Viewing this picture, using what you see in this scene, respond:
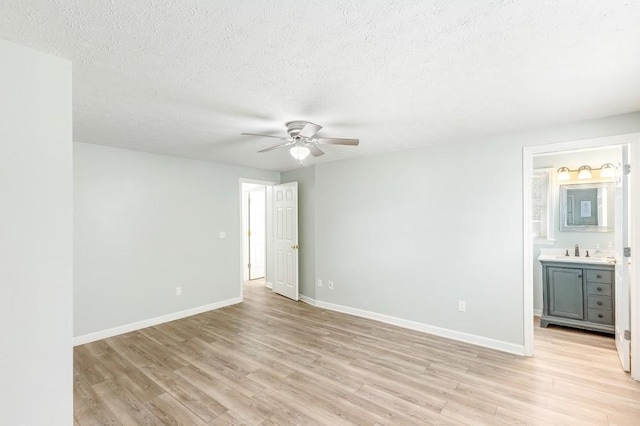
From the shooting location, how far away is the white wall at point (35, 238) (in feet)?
4.87

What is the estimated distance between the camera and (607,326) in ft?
11.5

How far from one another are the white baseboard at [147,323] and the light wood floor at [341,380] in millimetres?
125

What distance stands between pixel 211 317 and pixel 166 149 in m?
2.43

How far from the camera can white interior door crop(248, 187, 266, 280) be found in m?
7.12

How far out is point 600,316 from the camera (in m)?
3.56

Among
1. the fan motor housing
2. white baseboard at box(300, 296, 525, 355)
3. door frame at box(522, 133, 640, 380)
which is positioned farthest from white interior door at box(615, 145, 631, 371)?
the fan motor housing

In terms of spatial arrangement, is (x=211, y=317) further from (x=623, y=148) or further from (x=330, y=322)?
(x=623, y=148)

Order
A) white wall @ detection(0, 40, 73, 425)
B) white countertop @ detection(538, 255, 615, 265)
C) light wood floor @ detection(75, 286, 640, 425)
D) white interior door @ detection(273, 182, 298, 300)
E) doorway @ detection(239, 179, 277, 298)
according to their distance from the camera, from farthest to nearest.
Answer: doorway @ detection(239, 179, 277, 298) < white interior door @ detection(273, 182, 298, 300) < white countertop @ detection(538, 255, 615, 265) < light wood floor @ detection(75, 286, 640, 425) < white wall @ detection(0, 40, 73, 425)

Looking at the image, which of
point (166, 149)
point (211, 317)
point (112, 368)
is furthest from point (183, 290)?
point (166, 149)

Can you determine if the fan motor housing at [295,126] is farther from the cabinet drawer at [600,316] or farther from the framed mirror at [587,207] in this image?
the cabinet drawer at [600,316]

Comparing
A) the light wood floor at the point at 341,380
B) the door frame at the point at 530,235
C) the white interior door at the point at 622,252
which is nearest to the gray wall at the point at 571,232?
the light wood floor at the point at 341,380

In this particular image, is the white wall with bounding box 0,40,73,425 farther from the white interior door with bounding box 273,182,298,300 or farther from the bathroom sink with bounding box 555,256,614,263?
the bathroom sink with bounding box 555,256,614,263

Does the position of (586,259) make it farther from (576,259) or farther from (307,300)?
(307,300)

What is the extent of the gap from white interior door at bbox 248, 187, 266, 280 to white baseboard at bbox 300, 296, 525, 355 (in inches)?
106
